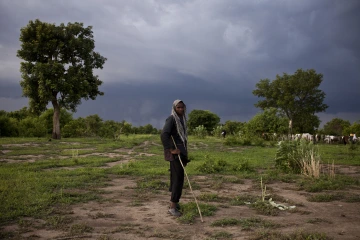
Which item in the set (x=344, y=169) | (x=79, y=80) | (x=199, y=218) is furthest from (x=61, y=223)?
(x=79, y=80)

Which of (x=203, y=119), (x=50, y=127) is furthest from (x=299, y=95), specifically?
(x=50, y=127)

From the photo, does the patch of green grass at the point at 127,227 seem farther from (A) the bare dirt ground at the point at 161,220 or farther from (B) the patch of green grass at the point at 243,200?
(B) the patch of green grass at the point at 243,200

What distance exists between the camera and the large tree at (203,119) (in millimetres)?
60281

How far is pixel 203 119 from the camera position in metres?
61.2

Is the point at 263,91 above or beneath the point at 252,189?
above

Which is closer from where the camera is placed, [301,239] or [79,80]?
[301,239]

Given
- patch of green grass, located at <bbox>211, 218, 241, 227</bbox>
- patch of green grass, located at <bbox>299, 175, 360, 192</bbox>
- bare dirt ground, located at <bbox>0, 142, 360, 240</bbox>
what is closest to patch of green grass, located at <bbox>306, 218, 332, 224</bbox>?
bare dirt ground, located at <bbox>0, 142, 360, 240</bbox>

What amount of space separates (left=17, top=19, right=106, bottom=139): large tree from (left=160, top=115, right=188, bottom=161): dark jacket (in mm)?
23735

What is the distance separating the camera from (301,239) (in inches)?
183

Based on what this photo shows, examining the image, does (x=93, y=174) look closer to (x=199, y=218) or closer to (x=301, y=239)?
(x=199, y=218)

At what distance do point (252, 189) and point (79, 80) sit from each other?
24398 mm

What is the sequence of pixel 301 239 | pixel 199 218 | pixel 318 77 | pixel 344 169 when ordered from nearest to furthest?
pixel 301 239 → pixel 199 218 → pixel 344 169 → pixel 318 77

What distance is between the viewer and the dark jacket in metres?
6.12

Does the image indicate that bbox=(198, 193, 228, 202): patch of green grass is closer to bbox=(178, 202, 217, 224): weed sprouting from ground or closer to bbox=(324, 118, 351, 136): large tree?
bbox=(178, 202, 217, 224): weed sprouting from ground
